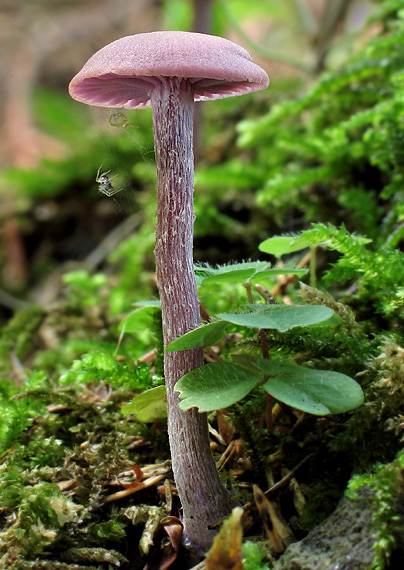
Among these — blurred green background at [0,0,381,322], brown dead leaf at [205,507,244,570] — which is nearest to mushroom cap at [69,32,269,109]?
blurred green background at [0,0,381,322]

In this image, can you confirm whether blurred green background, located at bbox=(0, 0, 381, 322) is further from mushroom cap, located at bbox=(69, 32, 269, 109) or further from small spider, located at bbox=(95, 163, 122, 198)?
mushroom cap, located at bbox=(69, 32, 269, 109)

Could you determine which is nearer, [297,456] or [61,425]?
[297,456]

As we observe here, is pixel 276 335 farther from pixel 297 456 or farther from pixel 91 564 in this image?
pixel 91 564

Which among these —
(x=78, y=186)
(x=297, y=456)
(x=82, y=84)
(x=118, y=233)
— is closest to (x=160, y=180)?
(x=82, y=84)

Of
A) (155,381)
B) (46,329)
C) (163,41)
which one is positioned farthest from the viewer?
(46,329)

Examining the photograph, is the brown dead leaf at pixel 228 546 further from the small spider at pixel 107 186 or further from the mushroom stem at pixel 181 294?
the small spider at pixel 107 186

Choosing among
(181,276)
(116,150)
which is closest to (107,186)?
(116,150)

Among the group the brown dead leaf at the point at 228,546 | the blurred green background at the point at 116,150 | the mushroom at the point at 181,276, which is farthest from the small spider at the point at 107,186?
the brown dead leaf at the point at 228,546

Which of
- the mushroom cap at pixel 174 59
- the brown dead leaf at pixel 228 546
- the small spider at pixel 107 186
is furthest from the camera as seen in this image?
the small spider at pixel 107 186

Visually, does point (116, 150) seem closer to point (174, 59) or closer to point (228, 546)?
point (174, 59)
